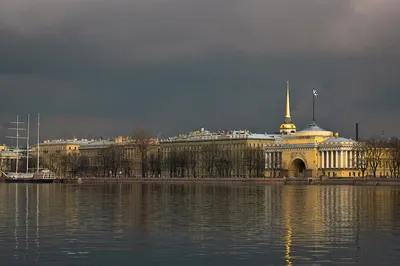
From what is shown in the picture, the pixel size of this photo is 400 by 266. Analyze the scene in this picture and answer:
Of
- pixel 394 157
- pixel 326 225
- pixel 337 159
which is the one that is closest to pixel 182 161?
pixel 337 159

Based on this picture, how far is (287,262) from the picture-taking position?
27.9 m

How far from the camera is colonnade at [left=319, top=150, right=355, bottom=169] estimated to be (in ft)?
534

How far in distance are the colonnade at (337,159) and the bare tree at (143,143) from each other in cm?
3718

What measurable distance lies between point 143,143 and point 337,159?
145 ft

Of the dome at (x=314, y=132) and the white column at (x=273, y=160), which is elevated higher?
the dome at (x=314, y=132)

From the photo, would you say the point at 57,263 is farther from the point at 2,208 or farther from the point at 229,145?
the point at 229,145

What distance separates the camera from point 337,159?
539 feet

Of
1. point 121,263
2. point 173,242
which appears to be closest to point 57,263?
point 121,263

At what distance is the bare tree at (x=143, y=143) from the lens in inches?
7190

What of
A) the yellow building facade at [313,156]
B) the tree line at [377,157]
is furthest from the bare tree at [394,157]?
the yellow building facade at [313,156]

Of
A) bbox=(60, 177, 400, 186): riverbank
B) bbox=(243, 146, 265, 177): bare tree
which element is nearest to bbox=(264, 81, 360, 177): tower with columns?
bbox=(243, 146, 265, 177): bare tree

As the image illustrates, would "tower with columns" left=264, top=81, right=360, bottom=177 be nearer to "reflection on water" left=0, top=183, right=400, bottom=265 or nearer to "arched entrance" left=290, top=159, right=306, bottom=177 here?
"arched entrance" left=290, top=159, right=306, bottom=177

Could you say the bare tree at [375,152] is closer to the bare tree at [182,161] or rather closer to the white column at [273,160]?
the white column at [273,160]

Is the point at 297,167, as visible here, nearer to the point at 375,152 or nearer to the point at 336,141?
the point at 336,141
